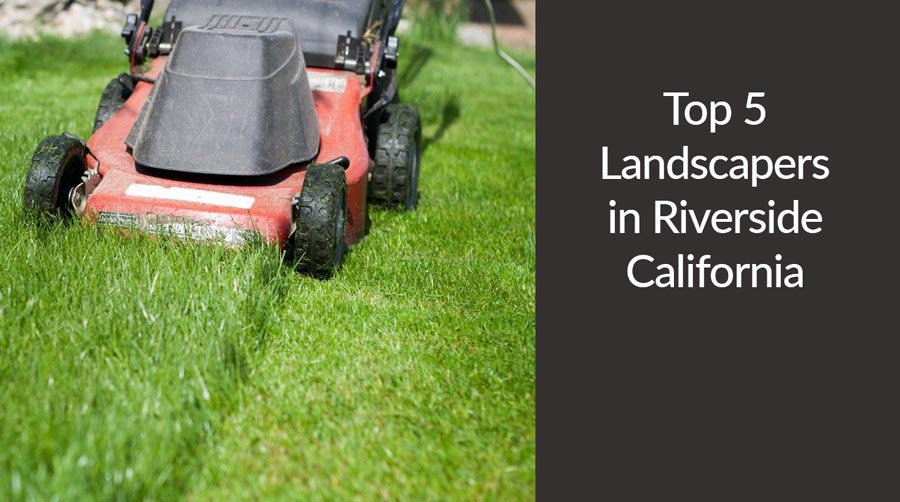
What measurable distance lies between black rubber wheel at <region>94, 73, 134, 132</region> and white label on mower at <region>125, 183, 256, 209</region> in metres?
1.32

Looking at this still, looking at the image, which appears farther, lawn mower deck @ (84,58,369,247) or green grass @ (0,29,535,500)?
lawn mower deck @ (84,58,369,247)

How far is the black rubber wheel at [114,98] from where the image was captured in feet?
16.5

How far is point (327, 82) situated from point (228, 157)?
98 centimetres

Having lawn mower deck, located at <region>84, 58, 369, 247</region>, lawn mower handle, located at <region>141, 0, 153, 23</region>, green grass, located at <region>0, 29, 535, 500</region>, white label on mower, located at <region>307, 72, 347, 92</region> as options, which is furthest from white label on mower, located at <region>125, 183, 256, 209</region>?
lawn mower handle, located at <region>141, 0, 153, 23</region>

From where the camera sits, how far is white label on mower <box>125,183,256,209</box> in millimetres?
3768

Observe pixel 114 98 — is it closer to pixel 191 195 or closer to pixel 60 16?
pixel 191 195

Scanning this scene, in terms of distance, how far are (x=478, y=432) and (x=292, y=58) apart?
1.89 m

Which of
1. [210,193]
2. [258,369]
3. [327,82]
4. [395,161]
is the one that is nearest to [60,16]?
[327,82]

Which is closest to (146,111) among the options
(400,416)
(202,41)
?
(202,41)

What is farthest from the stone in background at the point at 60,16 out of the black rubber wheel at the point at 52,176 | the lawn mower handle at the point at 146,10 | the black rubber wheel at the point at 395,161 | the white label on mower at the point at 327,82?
the black rubber wheel at the point at 52,176

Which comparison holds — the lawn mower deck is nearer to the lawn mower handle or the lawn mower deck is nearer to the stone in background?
the lawn mower handle

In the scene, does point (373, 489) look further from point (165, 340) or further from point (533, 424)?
point (165, 340)

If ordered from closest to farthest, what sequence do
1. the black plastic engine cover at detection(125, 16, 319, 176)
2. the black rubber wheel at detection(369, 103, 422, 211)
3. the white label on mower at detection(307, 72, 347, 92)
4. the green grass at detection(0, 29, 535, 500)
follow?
1. the green grass at detection(0, 29, 535, 500)
2. the black plastic engine cover at detection(125, 16, 319, 176)
3. the white label on mower at detection(307, 72, 347, 92)
4. the black rubber wheel at detection(369, 103, 422, 211)

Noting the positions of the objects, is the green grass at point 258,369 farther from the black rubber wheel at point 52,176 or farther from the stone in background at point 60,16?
the stone in background at point 60,16
